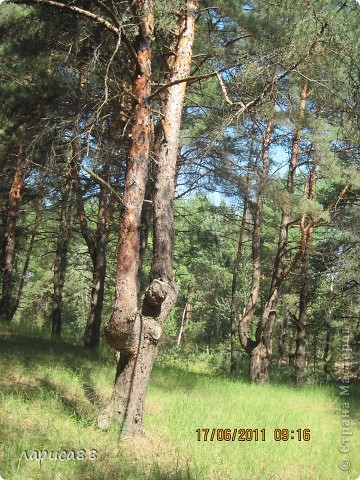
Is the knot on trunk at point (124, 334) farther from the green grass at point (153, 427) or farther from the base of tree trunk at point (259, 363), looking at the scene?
the base of tree trunk at point (259, 363)

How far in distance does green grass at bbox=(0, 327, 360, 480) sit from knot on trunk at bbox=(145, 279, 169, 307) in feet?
4.64

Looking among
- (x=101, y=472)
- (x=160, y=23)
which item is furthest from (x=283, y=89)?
(x=101, y=472)

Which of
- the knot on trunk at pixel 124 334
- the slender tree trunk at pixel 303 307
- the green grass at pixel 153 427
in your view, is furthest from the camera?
the slender tree trunk at pixel 303 307

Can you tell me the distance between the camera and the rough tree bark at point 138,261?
186 inches

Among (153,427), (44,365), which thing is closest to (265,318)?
(44,365)

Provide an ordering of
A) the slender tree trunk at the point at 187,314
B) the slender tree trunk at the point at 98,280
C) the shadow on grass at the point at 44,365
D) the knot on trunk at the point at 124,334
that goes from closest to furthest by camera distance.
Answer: the knot on trunk at the point at 124,334, the shadow on grass at the point at 44,365, the slender tree trunk at the point at 98,280, the slender tree trunk at the point at 187,314

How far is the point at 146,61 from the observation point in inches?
213

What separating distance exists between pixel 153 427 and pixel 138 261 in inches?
77.7

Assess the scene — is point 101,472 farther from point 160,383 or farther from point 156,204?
point 160,383

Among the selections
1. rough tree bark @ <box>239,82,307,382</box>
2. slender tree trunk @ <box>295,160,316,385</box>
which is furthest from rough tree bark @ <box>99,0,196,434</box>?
slender tree trunk @ <box>295,160,316,385</box>

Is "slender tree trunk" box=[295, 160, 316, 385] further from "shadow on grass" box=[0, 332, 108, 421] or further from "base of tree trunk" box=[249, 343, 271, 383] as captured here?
"shadow on grass" box=[0, 332, 108, 421]

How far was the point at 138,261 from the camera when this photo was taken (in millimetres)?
5254
